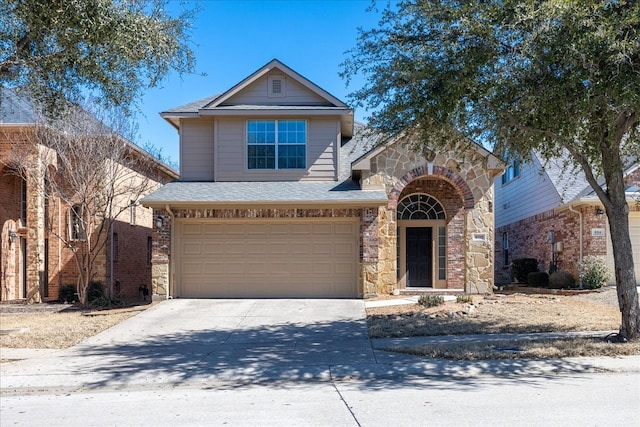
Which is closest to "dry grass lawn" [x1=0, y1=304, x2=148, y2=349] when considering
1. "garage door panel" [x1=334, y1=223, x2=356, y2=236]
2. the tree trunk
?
"garage door panel" [x1=334, y1=223, x2=356, y2=236]

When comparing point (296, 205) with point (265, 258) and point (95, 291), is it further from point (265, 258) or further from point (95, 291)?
point (95, 291)

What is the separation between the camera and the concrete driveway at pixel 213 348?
9805 millimetres

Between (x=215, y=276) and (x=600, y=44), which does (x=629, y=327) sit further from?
(x=215, y=276)

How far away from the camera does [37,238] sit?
1956cm

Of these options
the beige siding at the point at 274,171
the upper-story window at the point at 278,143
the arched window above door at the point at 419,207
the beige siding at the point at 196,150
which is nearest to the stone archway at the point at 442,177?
the arched window above door at the point at 419,207

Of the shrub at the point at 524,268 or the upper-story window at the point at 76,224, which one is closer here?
the upper-story window at the point at 76,224

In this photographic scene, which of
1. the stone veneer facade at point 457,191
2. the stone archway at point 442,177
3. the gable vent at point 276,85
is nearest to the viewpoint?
the stone veneer facade at point 457,191

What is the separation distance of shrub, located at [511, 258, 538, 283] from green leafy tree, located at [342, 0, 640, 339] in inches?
481

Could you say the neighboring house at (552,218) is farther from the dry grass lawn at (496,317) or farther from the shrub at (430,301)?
the shrub at (430,301)

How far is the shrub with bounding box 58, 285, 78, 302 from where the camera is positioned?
19.8m

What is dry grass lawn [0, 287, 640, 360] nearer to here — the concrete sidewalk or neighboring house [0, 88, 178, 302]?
the concrete sidewalk

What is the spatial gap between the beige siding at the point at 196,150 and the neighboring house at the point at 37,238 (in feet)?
5.83

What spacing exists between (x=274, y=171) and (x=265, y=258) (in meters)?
2.81

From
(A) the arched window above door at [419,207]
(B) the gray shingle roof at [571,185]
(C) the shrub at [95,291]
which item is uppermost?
(B) the gray shingle roof at [571,185]
